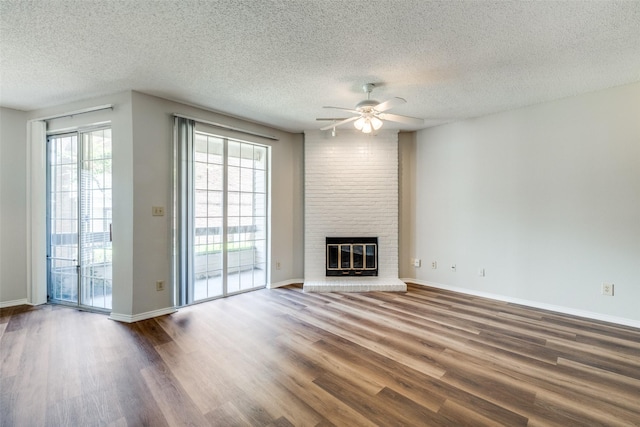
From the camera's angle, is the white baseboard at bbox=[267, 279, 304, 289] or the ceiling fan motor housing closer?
the ceiling fan motor housing

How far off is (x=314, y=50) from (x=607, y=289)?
13.3ft

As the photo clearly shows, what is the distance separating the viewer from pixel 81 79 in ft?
9.22

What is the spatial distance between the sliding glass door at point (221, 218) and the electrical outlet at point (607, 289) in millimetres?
4362

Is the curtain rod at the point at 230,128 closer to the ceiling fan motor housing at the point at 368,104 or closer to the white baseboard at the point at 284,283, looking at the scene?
the ceiling fan motor housing at the point at 368,104

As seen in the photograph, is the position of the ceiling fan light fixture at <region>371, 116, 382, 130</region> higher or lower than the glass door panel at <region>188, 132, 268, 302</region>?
higher

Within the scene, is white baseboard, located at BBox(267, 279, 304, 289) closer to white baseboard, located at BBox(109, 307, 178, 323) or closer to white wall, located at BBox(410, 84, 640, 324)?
white baseboard, located at BBox(109, 307, 178, 323)

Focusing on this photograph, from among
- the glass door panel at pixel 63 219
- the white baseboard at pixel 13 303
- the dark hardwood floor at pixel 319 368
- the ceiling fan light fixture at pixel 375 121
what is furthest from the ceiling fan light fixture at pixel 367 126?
the white baseboard at pixel 13 303

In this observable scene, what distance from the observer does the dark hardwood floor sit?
1680 mm

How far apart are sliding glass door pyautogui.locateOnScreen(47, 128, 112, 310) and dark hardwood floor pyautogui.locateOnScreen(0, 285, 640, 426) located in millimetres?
343

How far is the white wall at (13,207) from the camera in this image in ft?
11.6

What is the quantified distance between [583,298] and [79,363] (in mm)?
5198

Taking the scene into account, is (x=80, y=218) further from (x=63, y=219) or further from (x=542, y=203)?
(x=542, y=203)

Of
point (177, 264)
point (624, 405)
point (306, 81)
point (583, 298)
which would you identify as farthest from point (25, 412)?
point (583, 298)

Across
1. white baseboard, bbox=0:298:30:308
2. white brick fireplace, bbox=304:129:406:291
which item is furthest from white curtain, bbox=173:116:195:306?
white baseboard, bbox=0:298:30:308
